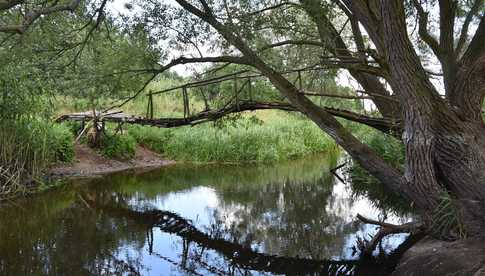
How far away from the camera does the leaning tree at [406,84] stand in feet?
13.6

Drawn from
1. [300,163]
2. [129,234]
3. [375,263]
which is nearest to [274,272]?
[375,263]

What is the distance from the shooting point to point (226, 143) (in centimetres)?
1302

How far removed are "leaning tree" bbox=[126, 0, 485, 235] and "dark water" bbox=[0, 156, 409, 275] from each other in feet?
3.78

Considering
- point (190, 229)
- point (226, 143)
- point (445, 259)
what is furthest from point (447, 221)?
point (226, 143)

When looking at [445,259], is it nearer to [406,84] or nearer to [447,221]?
[447,221]

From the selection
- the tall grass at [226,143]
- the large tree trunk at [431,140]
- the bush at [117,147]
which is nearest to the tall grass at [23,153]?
the bush at [117,147]

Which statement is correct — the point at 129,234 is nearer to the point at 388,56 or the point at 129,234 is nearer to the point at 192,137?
the point at 388,56

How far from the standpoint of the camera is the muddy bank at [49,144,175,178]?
10145mm

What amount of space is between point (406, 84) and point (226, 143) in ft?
29.9

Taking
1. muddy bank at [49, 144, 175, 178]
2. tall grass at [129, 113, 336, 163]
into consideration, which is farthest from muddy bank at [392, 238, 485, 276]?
tall grass at [129, 113, 336, 163]

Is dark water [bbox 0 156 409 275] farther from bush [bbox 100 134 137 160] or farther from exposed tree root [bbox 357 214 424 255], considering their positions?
bush [bbox 100 134 137 160]

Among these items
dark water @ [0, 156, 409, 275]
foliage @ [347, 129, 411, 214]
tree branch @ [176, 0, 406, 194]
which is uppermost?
tree branch @ [176, 0, 406, 194]

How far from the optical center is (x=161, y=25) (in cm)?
596

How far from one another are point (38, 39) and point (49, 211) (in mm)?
2809
